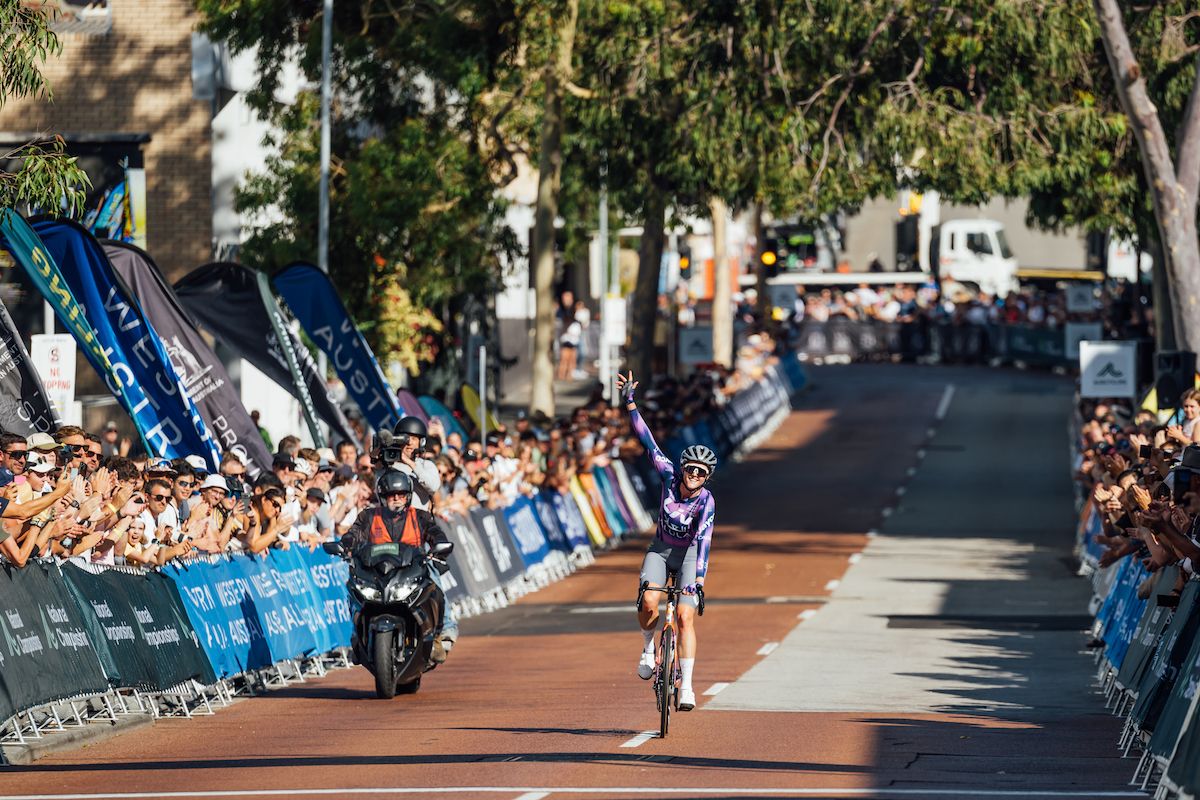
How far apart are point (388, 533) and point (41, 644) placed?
13.9 ft

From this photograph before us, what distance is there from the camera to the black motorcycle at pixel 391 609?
18.2 meters

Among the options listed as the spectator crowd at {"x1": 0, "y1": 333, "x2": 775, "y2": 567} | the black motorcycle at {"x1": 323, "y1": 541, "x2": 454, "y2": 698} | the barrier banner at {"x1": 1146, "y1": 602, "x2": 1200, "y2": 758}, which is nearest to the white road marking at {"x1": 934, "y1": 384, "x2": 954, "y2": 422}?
the spectator crowd at {"x1": 0, "y1": 333, "x2": 775, "y2": 567}

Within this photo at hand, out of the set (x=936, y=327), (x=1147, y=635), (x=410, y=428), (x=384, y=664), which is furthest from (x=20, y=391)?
(x=936, y=327)

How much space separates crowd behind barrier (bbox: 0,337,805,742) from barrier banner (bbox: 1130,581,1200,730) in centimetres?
695

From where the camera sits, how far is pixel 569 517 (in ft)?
109

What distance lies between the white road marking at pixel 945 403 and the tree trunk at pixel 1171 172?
26.2 metres

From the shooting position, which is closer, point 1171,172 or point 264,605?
point 264,605

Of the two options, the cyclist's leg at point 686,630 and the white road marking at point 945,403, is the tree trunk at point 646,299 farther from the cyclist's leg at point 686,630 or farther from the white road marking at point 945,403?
the cyclist's leg at point 686,630

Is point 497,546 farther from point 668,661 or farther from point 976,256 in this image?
point 976,256

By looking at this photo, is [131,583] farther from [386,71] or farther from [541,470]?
[386,71]

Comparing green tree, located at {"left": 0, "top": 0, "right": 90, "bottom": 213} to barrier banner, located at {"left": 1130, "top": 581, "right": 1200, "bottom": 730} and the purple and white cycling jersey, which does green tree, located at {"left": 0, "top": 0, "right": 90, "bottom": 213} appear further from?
barrier banner, located at {"left": 1130, "top": 581, "right": 1200, "bottom": 730}

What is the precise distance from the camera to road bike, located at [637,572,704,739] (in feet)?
51.1

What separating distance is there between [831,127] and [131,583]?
18.5 meters

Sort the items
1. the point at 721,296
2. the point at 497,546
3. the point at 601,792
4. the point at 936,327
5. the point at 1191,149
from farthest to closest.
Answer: the point at 936,327 < the point at 721,296 < the point at 1191,149 < the point at 497,546 < the point at 601,792
